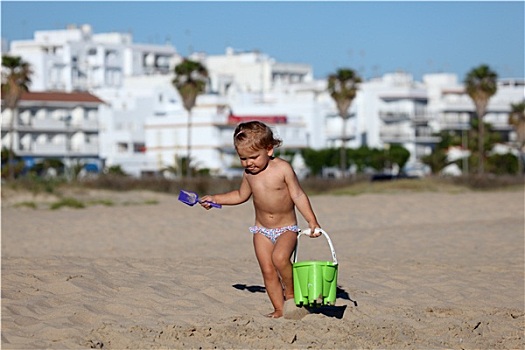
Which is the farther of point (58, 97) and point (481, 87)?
point (58, 97)

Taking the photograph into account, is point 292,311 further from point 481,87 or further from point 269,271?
point 481,87

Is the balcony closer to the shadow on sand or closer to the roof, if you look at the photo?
the roof

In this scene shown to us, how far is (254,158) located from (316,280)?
942 millimetres

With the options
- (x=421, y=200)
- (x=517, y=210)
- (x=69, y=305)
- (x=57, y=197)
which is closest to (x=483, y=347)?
(x=69, y=305)

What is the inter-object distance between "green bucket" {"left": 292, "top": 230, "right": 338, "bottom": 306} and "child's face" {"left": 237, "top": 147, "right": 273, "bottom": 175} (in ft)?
1.91

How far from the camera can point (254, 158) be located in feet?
23.9

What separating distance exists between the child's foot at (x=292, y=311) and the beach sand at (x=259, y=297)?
5 centimetres

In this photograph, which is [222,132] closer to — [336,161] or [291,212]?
[336,161]

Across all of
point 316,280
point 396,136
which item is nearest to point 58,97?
point 396,136

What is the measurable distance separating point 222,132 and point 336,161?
792cm

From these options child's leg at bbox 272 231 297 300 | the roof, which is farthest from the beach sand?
the roof

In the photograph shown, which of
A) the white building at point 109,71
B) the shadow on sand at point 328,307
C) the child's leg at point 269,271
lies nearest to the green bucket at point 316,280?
the child's leg at point 269,271

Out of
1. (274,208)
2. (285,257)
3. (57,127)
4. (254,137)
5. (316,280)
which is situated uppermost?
(57,127)

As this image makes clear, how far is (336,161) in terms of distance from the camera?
7125 centimetres
